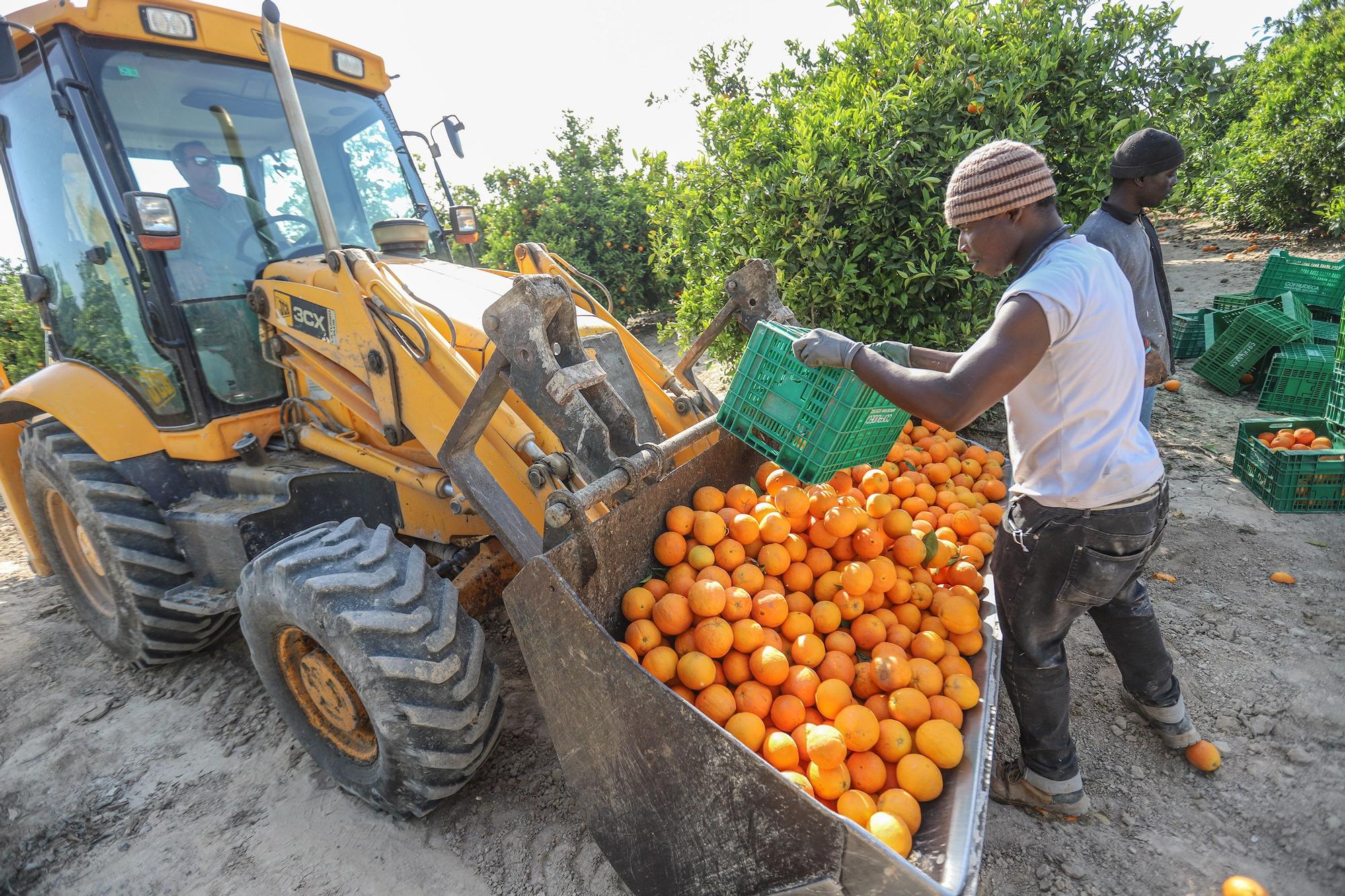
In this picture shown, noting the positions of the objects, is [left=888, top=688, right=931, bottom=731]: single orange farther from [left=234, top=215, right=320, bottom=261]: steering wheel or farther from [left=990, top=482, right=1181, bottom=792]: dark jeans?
[left=234, top=215, right=320, bottom=261]: steering wheel

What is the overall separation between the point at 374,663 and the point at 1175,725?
130 inches

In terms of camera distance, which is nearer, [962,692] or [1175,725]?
[962,692]

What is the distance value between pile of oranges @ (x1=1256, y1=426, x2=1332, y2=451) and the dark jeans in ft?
10.2

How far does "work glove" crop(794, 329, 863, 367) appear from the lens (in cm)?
219

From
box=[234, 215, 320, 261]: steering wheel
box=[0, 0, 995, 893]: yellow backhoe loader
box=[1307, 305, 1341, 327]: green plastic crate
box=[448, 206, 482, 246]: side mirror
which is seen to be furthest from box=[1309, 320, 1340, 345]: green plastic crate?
box=[234, 215, 320, 261]: steering wheel

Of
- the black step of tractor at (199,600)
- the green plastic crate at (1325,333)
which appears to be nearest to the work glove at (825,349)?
the black step of tractor at (199,600)

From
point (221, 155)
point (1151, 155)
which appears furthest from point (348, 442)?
point (1151, 155)

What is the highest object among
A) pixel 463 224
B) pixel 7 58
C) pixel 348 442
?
pixel 7 58

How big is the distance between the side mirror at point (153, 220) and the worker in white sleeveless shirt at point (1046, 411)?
295 cm

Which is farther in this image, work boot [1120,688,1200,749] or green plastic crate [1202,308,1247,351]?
green plastic crate [1202,308,1247,351]

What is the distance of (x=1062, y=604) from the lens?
2.33 m

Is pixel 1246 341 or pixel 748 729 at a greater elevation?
pixel 748 729

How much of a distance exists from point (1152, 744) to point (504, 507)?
9.93ft

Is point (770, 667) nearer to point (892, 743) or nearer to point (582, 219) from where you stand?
point (892, 743)
